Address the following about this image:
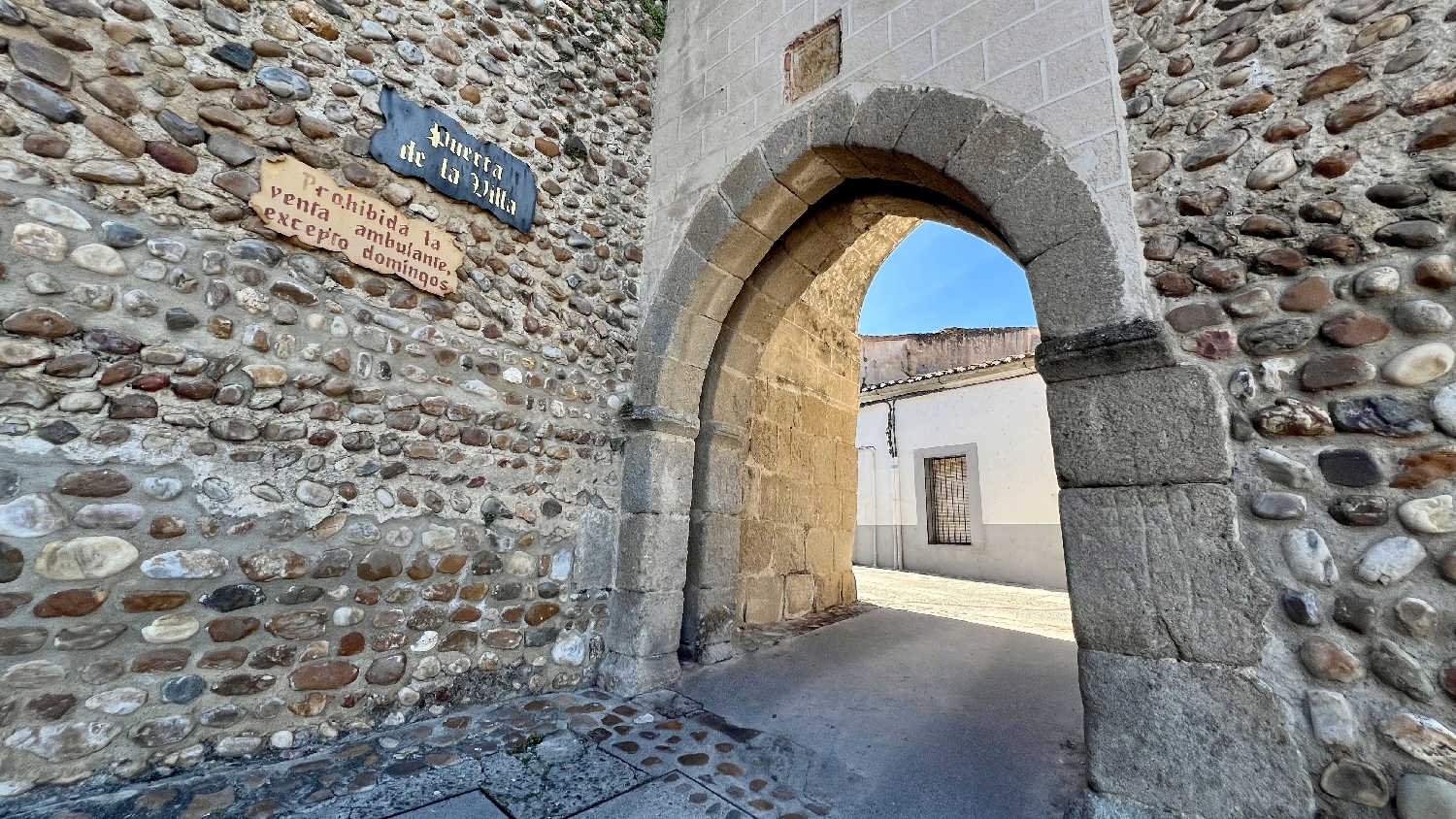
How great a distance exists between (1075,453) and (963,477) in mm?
Answer: 9060

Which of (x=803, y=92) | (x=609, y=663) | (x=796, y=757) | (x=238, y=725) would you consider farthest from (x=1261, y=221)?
(x=238, y=725)

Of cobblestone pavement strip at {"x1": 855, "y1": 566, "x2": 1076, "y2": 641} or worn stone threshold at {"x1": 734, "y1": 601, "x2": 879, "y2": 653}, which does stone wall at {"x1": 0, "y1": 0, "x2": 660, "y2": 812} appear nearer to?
worn stone threshold at {"x1": 734, "y1": 601, "x2": 879, "y2": 653}

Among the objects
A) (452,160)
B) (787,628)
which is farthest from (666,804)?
(452,160)

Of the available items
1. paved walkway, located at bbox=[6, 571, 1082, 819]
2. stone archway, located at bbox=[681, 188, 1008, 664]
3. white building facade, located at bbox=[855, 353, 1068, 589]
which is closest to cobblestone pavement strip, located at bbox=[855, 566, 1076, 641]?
stone archway, located at bbox=[681, 188, 1008, 664]

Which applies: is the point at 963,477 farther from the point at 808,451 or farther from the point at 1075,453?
the point at 1075,453

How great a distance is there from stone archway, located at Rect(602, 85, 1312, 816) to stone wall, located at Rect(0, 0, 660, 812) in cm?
33

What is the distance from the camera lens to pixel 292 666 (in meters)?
1.71

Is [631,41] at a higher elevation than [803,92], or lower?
higher

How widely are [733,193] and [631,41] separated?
4.13 ft

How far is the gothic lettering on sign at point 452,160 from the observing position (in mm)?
2100

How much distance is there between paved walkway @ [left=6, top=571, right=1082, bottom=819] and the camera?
1464 mm

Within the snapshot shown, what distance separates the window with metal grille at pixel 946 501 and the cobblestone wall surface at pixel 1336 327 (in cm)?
880

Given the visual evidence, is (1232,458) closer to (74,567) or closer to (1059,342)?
(1059,342)

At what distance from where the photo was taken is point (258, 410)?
5.59 ft
